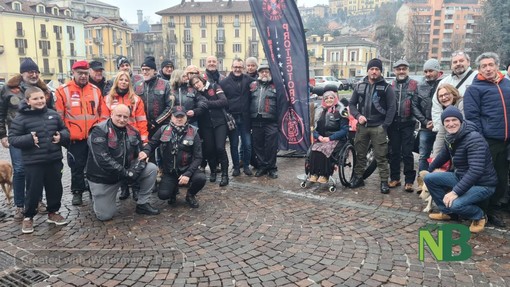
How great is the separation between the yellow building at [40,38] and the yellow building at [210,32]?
17965mm

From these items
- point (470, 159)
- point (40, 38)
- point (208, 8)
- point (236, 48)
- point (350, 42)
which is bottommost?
point (470, 159)

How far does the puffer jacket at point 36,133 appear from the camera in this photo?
15.1 feet

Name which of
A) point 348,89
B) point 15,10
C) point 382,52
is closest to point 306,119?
point 348,89

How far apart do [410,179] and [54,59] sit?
222 feet

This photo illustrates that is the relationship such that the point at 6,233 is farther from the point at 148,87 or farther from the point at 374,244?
the point at 374,244

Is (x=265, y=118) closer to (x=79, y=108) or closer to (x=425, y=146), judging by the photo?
(x=425, y=146)

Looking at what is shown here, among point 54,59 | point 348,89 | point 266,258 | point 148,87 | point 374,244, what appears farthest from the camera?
point 54,59

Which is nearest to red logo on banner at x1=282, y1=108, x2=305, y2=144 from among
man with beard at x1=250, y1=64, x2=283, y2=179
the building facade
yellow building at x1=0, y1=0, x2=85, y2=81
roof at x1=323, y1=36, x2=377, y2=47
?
man with beard at x1=250, y1=64, x2=283, y2=179

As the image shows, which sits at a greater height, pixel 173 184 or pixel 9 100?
pixel 9 100

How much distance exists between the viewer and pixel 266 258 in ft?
13.4

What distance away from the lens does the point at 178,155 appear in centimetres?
561

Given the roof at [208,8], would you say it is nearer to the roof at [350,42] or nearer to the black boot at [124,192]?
the roof at [350,42]

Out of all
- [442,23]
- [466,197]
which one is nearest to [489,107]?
[466,197]

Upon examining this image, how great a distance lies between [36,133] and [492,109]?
17.9 feet
